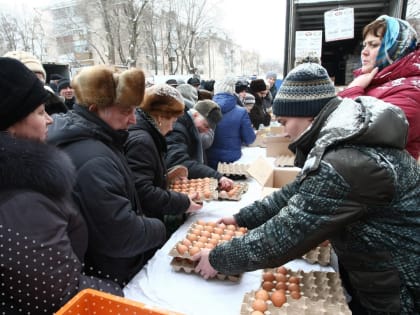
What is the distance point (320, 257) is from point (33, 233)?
1278mm

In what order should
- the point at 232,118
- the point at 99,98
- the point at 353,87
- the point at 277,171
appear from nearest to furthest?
the point at 99,98 < the point at 353,87 < the point at 277,171 < the point at 232,118

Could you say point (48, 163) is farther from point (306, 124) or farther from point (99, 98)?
point (306, 124)

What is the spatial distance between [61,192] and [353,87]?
1.97 metres

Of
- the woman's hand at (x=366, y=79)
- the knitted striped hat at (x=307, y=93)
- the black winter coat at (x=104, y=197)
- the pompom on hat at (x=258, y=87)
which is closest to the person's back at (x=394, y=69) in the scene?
the woman's hand at (x=366, y=79)

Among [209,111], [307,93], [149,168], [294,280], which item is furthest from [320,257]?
[209,111]

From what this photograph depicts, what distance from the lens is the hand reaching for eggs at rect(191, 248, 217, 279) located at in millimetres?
Answer: 1312

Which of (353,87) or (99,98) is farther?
(353,87)

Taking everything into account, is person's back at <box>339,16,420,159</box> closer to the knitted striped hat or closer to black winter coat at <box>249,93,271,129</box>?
the knitted striped hat

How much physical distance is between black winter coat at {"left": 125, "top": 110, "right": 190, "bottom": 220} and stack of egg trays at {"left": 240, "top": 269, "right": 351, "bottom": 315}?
870 mm

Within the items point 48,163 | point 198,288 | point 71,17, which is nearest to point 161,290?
point 198,288

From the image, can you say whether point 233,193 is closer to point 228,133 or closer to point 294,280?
point 294,280

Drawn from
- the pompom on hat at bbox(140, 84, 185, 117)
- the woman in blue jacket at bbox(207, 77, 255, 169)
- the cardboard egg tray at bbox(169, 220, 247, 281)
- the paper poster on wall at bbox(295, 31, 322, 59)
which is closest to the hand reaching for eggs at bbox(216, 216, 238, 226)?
the cardboard egg tray at bbox(169, 220, 247, 281)

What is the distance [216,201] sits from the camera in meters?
2.36

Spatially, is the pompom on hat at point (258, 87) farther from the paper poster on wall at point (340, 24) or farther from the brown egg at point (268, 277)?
the brown egg at point (268, 277)
